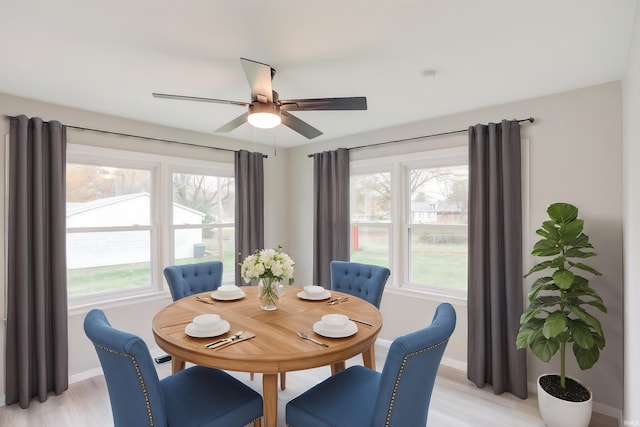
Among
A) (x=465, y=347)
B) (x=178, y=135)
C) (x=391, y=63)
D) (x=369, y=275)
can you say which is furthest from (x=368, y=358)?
(x=178, y=135)

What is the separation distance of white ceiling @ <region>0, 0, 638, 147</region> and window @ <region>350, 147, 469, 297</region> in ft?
2.85

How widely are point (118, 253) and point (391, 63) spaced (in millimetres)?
3237

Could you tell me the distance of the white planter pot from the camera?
233 centimetres

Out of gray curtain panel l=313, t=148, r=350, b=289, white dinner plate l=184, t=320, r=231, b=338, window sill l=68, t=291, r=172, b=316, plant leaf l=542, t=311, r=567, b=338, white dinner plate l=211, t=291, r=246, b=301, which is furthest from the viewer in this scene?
gray curtain panel l=313, t=148, r=350, b=289

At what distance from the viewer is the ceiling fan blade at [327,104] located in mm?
2070

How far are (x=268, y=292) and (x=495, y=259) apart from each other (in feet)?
6.55

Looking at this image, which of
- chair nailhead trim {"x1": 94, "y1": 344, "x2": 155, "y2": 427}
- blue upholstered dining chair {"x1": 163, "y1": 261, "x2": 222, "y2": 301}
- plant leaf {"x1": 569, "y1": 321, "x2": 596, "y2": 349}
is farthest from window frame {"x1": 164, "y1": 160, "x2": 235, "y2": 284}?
plant leaf {"x1": 569, "y1": 321, "x2": 596, "y2": 349}

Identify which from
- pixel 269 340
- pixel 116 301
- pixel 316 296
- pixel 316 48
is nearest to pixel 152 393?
pixel 269 340

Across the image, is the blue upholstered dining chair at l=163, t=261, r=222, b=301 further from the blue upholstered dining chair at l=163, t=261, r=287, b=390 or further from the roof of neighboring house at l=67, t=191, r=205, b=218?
the roof of neighboring house at l=67, t=191, r=205, b=218

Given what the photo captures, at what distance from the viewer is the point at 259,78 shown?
6.32ft

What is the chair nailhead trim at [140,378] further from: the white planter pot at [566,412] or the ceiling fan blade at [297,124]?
the white planter pot at [566,412]

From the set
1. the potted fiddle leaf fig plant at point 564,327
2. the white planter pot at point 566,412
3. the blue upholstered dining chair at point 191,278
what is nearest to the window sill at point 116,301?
the blue upholstered dining chair at point 191,278

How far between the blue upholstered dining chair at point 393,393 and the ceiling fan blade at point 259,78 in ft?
4.93

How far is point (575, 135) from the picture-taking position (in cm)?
277
